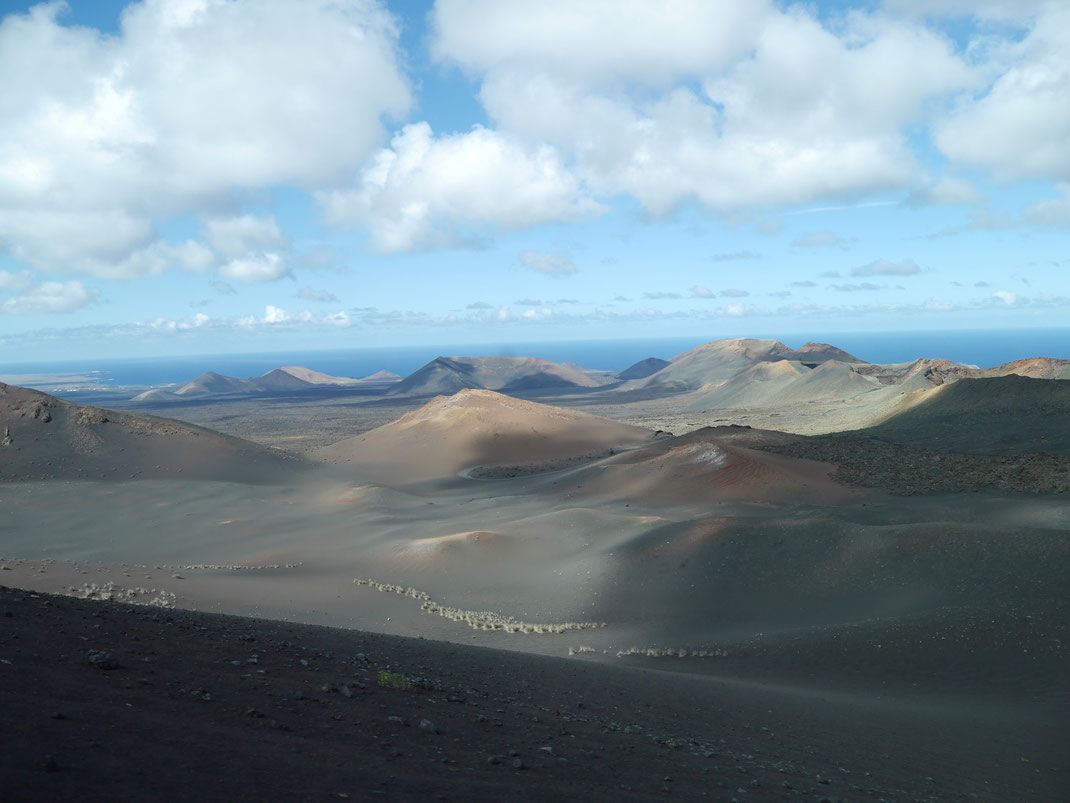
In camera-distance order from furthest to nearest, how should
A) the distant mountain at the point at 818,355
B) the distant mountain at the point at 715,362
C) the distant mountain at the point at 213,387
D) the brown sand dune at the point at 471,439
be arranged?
the distant mountain at the point at 213,387, the distant mountain at the point at 715,362, the distant mountain at the point at 818,355, the brown sand dune at the point at 471,439

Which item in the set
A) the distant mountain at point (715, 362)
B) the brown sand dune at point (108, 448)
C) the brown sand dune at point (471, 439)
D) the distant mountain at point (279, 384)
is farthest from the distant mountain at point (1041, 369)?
the distant mountain at point (279, 384)

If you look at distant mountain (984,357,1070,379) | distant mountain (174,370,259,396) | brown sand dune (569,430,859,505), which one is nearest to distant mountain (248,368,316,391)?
distant mountain (174,370,259,396)

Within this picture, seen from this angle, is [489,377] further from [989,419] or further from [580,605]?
[580,605]

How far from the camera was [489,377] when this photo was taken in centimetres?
18125

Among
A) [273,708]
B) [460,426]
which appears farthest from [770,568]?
[460,426]

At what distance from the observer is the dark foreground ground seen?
5500 millimetres

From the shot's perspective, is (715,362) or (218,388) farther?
(218,388)

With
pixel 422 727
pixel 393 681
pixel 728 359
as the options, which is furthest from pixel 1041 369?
pixel 728 359

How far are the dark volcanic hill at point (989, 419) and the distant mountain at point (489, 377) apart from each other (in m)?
109

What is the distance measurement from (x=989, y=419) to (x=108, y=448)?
58803 millimetres

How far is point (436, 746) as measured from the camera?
7188 millimetres

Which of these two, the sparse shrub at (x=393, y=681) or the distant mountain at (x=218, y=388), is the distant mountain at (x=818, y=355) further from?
the sparse shrub at (x=393, y=681)

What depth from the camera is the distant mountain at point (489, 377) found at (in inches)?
6437

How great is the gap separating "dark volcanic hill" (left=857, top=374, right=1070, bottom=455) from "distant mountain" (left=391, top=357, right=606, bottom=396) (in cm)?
10909
